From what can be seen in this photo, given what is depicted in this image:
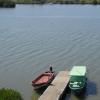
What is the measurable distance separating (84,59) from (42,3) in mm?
142214

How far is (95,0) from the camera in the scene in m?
161

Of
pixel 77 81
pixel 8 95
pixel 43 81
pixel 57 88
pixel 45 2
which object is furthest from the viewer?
pixel 45 2

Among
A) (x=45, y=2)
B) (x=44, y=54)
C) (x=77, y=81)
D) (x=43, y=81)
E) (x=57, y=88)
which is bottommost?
(x=45, y=2)

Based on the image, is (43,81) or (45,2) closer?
(43,81)

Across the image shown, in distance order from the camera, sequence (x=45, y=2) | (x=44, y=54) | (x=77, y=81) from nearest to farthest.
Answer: (x=77, y=81)
(x=44, y=54)
(x=45, y=2)

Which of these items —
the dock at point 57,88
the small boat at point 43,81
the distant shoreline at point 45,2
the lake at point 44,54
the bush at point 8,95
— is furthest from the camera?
the distant shoreline at point 45,2

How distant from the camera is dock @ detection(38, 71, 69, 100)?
30297 mm

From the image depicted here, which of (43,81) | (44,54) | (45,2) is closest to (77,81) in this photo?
(43,81)

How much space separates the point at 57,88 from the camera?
106ft

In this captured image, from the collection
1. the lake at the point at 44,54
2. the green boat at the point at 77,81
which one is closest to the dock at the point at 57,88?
the green boat at the point at 77,81

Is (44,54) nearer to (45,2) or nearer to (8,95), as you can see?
(8,95)

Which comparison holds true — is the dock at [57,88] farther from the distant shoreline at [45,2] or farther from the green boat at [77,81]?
the distant shoreline at [45,2]

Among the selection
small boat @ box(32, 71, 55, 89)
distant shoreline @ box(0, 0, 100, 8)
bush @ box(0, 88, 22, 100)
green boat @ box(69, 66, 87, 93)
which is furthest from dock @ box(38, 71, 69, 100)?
distant shoreline @ box(0, 0, 100, 8)

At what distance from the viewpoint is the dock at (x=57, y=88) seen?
30.3m
